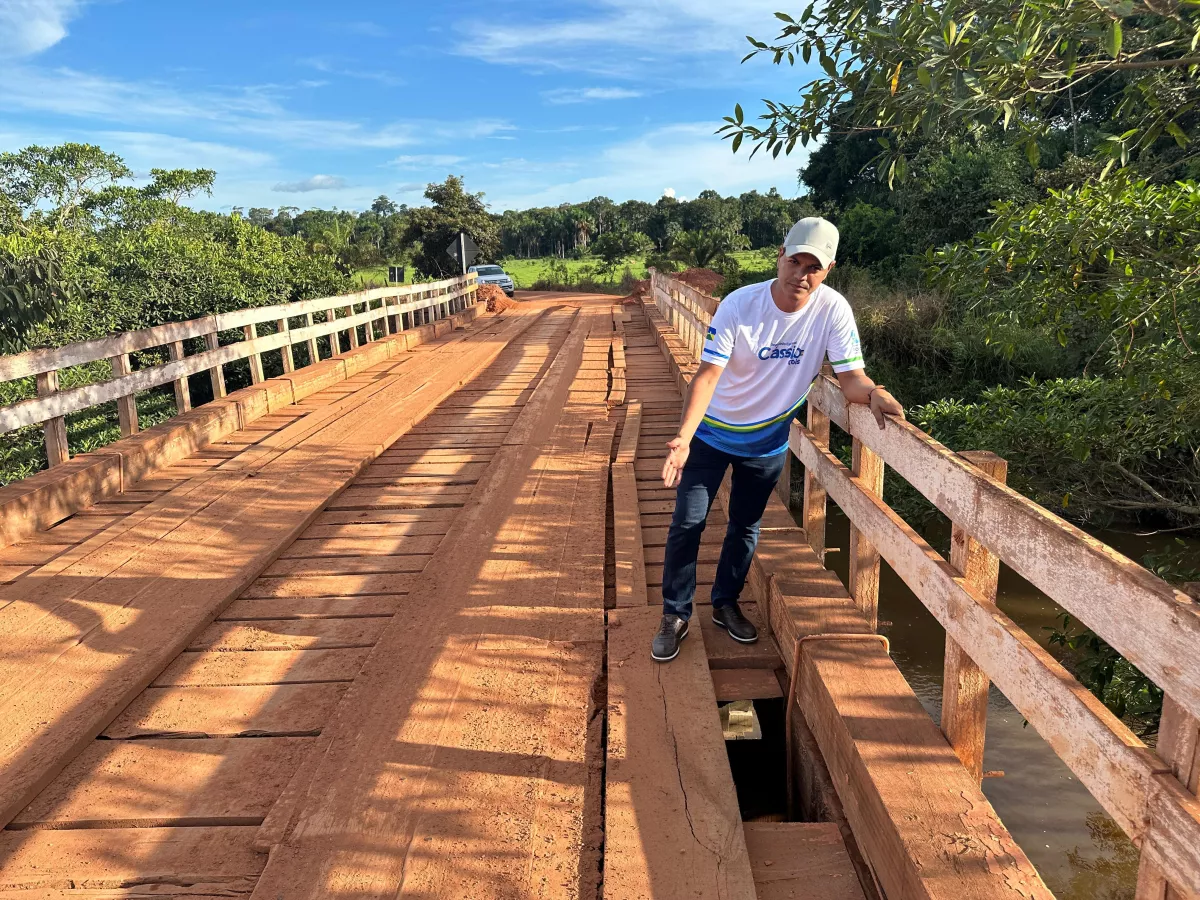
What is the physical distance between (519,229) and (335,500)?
322 feet

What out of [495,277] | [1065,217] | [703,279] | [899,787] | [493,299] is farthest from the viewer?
[495,277]

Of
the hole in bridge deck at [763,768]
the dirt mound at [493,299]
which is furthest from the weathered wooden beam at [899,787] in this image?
the dirt mound at [493,299]

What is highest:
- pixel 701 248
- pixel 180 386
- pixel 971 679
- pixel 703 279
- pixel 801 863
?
pixel 701 248

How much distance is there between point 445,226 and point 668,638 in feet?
153

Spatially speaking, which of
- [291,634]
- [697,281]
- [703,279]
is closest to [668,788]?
[291,634]

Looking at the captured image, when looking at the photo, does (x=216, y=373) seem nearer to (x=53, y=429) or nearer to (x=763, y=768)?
(x=53, y=429)

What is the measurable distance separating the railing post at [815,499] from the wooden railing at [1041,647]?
0.83 m

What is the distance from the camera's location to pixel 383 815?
8.29 ft

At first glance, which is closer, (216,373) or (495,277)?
(216,373)

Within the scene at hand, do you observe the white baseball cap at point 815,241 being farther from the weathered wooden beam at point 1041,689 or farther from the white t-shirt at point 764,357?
the weathered wooden beam at point 1041,689

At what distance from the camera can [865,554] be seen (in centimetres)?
365

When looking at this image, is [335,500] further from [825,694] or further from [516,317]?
[516,317]

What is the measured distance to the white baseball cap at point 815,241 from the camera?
312 centimetres

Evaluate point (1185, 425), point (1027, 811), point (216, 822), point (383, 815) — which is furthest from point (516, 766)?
point (1027, 811)
